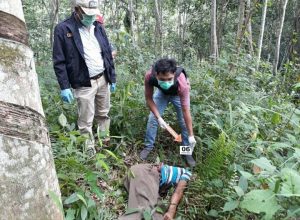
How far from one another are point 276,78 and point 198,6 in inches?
402

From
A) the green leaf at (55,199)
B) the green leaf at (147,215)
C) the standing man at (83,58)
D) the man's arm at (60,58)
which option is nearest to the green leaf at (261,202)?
the green leaf at (55,199)

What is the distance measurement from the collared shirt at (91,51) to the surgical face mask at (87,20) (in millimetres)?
74

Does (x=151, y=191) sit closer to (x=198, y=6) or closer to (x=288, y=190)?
(x=288, y=190)

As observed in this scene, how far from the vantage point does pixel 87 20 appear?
3.63 m

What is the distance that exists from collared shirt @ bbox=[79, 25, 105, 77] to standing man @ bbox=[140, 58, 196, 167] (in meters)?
0.58

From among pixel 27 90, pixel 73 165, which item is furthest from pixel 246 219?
pixel 27 90

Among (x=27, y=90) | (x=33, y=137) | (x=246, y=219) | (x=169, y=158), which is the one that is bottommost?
(x=169, y=158)

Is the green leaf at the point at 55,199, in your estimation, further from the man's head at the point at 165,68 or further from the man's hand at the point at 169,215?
the man's head at the point at 165,68

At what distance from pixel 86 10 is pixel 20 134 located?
8.86ft

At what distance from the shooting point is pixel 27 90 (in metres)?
1.12

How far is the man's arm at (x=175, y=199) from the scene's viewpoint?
3062 millimetres

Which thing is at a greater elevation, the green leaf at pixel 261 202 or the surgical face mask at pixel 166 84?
the green leaf at pixel 261 202

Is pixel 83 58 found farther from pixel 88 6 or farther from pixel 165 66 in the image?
pixel 165 66

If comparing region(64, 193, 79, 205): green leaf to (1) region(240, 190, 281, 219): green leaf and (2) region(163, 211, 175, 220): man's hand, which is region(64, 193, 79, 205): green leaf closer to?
(2) region(163, 211, 175, 220): man's hand
